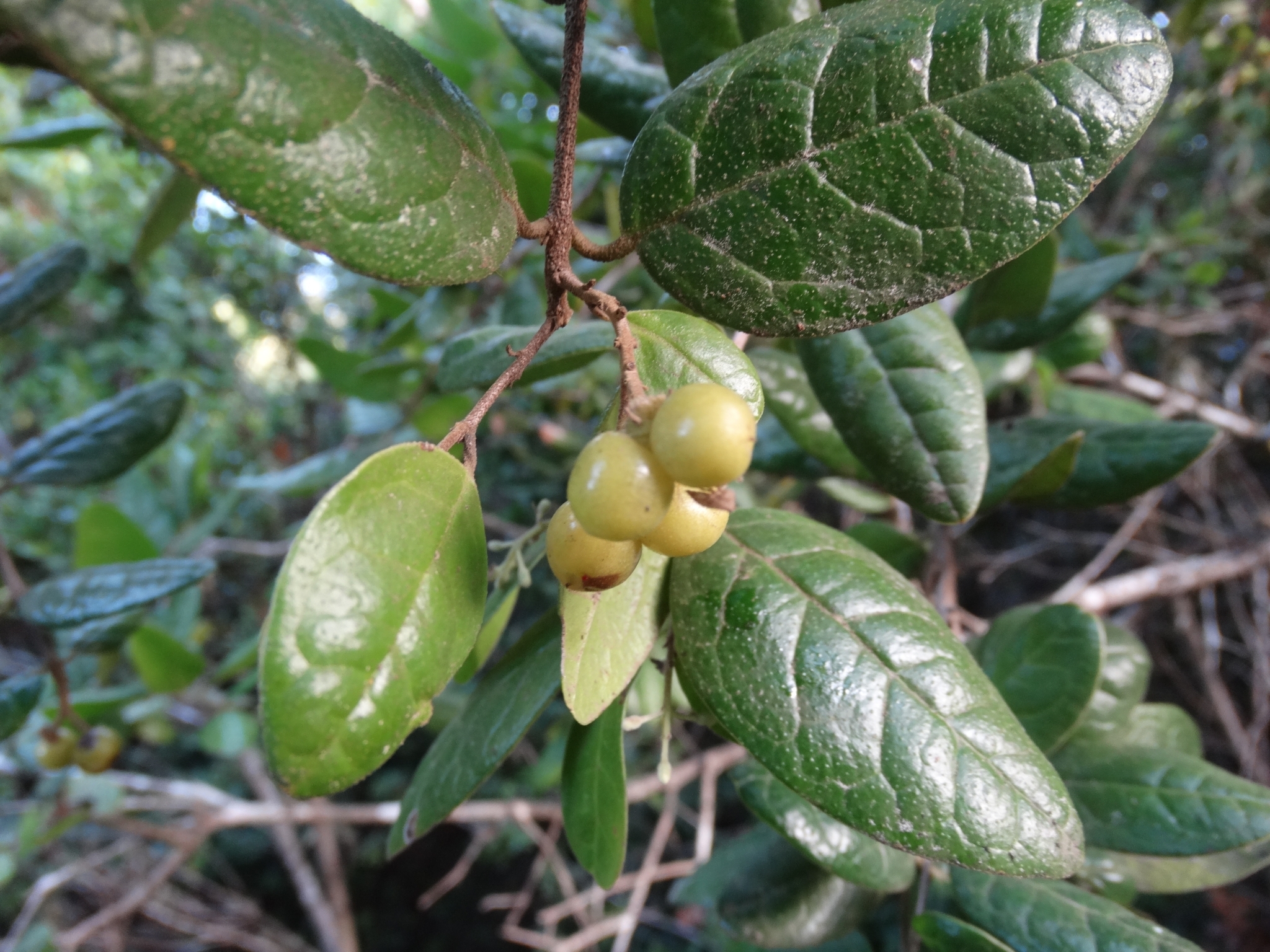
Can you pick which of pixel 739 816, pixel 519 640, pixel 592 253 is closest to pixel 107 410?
pixel 519 640

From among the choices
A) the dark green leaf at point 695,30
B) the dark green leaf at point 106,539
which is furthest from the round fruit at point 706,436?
the dark green leaf at point 106,539

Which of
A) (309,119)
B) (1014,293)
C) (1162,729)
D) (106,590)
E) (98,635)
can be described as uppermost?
(309,119)

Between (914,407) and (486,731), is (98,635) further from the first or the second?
(914,407)

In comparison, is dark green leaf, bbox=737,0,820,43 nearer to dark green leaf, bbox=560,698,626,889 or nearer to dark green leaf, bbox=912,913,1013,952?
dark green leaf, bbox=560,698,626,889

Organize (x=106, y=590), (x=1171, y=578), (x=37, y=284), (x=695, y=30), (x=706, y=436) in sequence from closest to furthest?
(x=706, y=436), (x=695, y=30), (x=106, y=590), (x=37, y=284), (x=1171, y=578)

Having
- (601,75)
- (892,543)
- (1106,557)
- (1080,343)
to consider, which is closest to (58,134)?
(601,75)

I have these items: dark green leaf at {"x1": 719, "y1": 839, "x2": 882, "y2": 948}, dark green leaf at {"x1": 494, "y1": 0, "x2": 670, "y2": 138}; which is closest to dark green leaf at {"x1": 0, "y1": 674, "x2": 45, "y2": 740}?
dark green leaf at {"x1": 719, "y1": 839, "x2": 882, "y2": 948}

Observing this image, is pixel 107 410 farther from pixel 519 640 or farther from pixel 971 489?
pixel 971 489

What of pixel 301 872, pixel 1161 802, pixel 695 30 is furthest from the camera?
pixel 301 872

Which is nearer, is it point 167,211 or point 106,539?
point 167,211
